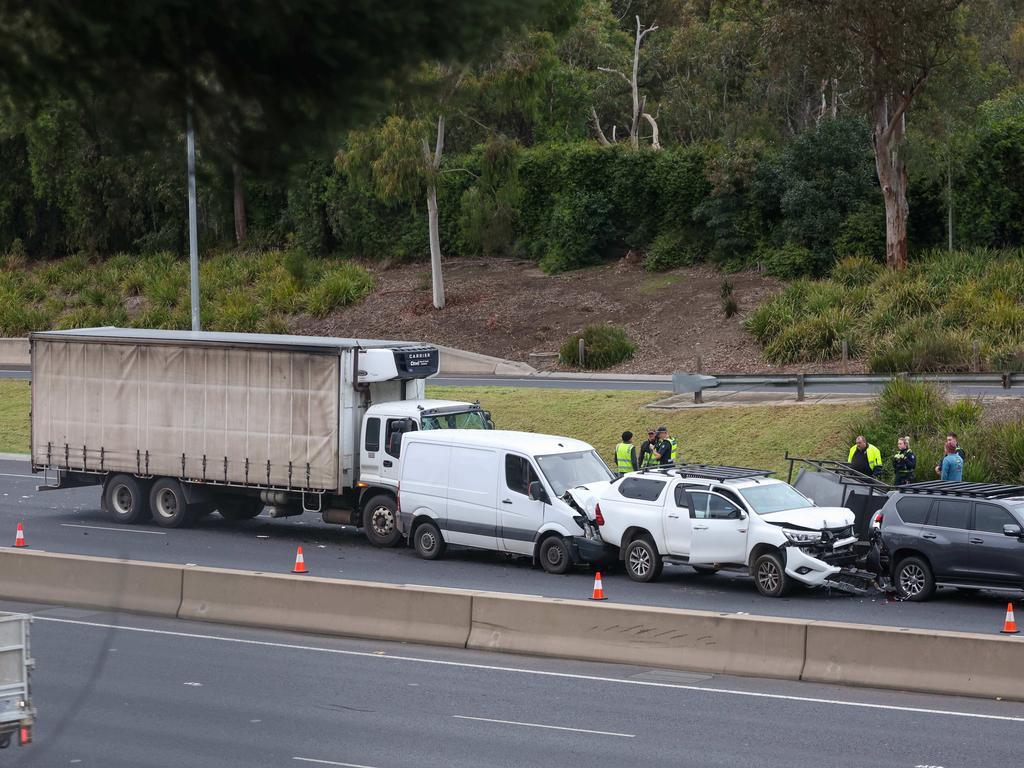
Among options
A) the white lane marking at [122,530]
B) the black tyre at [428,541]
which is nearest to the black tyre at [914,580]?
the black tyre at [428,541]

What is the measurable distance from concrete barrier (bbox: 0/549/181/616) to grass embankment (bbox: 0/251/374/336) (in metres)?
33.3

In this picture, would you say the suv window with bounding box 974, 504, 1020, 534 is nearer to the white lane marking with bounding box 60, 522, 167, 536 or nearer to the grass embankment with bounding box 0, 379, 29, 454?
the white lane marking with bounding box 60, 522, 167, 536

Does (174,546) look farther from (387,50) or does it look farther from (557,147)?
(557,147)

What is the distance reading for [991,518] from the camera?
17.8 m

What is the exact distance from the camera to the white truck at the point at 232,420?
22.4 m

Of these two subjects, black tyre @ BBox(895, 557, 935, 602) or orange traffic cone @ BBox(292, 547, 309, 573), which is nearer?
black tyre @ BBox(895, 557, 935, 602)

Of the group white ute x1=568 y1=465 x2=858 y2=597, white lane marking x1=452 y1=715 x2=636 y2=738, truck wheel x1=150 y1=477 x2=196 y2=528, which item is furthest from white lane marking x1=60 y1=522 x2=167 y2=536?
white lane marking x1=452 y1=715 x2=636 y2=738

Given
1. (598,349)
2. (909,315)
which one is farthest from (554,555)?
(598,349)

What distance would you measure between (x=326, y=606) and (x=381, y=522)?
614cm

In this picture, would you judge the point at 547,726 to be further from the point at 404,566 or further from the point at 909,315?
the point at 909,315

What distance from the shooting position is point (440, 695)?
13.4 meters

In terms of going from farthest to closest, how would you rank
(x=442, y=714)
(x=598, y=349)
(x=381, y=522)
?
(x=598, y=349), (x=381, y=522), (x=442, y=714)

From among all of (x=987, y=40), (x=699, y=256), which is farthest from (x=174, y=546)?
(x=987, y=40)

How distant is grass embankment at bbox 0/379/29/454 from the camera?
1436 inches
